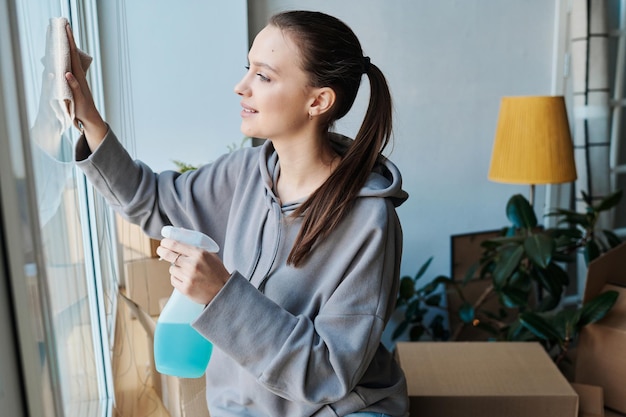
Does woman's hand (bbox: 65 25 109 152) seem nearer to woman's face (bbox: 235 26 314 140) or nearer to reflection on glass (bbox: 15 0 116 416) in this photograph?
reflection on glass (bbox: 15 0 116 416)

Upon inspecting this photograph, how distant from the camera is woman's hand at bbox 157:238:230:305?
0.86 metres

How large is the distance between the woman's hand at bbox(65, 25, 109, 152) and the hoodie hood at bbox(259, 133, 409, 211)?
274 millimetres

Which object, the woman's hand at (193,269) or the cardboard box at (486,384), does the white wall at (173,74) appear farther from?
the woman's hand at (193,269)

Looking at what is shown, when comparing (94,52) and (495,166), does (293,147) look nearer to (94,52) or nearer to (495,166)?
(94,52)

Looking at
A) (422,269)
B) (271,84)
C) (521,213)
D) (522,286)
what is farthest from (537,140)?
(271,84)

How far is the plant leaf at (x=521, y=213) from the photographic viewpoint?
2.21m

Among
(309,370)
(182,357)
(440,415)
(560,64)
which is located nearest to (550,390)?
(440,415)

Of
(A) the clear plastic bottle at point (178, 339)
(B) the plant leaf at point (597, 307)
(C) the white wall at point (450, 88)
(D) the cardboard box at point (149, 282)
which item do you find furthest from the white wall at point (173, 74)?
(B) the plant leaf at point (597, 307)

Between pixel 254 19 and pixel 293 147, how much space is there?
108cm

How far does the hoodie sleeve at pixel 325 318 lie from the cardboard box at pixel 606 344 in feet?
3.21

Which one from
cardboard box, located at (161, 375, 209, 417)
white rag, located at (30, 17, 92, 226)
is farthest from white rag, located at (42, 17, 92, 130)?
cardboard box, located at (161, 375, 209, 417)

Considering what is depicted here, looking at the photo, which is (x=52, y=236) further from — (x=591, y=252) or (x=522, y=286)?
(x=591, y=252)

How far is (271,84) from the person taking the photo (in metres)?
1.03

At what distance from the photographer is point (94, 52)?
1.66 m
